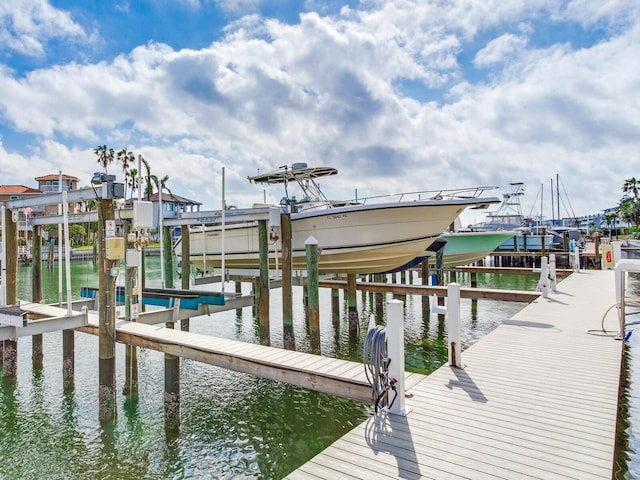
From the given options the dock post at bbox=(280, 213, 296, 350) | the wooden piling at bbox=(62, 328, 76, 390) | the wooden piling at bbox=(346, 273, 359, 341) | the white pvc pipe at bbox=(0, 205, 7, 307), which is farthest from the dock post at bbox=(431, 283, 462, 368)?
the white pvc pipe at bbox=(0, 205, 7, 307)

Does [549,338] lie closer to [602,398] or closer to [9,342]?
[602,398]

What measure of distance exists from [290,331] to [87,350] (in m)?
5.62

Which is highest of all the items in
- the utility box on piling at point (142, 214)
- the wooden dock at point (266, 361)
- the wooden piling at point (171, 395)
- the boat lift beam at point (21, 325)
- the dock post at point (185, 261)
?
the utility box on piling at point (142, 214)

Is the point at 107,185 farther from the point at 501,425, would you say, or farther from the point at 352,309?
the point at 352,309

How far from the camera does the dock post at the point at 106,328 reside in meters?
6.66

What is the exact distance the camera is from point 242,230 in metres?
14.5

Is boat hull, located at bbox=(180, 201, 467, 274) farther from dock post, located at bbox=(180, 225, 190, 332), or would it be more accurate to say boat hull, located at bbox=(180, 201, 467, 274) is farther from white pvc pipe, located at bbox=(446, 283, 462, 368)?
white pvc pipe, located at bbox=(446, 283, 462, 368)

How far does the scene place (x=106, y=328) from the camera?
6.72 meters

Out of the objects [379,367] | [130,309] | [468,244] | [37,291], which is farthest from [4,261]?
[468,244]

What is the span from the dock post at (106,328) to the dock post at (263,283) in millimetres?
4064

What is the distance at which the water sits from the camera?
578 centimetres

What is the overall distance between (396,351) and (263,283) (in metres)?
6.27

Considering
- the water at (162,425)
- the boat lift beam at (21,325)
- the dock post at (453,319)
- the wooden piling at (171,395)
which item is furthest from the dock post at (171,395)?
the dock post at (453,319)

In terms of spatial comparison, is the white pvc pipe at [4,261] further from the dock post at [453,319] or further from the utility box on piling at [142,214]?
the dock post at [453,319]
